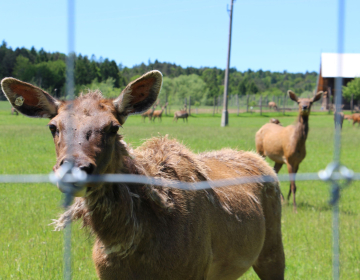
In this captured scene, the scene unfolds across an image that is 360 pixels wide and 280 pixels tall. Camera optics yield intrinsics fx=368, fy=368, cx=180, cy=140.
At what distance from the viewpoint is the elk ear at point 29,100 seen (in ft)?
8.33

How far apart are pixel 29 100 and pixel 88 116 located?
0.58 m

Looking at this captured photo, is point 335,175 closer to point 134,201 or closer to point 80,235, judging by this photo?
point 134,201

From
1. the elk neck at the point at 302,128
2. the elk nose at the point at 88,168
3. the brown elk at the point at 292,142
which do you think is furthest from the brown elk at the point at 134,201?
the elk neck at the point at 302,128

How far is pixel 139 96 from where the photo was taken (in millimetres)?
2701

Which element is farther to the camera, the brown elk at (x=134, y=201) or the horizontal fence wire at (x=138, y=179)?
the brown elk at (x=134, y=201)

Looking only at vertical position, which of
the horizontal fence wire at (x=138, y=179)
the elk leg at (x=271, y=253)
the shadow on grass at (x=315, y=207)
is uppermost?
the horizontal fence wire at (x=138, y=179)

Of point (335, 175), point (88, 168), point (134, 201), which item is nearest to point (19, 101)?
point (88, 168)

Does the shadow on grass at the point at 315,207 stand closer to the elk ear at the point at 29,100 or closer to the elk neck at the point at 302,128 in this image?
the elk neck at the point at 302,128

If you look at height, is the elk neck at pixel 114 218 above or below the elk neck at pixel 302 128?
below

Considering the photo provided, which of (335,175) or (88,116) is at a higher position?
(88,116)

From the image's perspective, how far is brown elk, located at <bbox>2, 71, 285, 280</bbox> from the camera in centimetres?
227

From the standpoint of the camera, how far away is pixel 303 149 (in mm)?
8953

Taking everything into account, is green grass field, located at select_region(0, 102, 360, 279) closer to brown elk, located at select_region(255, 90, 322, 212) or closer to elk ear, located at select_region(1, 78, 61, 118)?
elk ear, located at select_region(1, 78, 61, 118)

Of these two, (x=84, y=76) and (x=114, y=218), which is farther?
(x=84, y=76)
